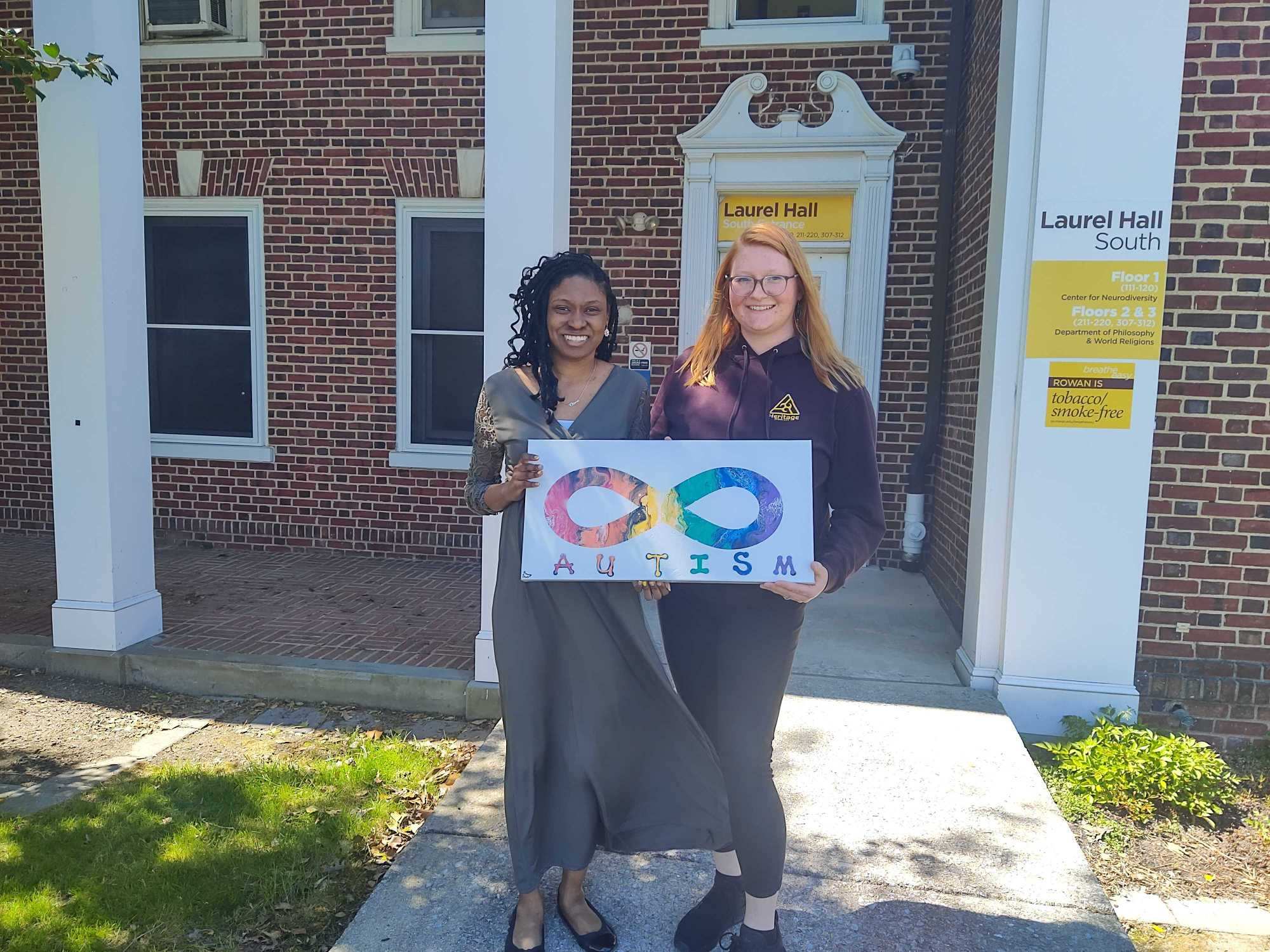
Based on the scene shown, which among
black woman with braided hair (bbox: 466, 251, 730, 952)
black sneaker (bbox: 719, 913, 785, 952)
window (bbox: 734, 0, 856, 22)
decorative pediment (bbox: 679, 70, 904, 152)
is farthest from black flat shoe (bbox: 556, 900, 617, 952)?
window (bbox: 734, 0, 856, 22)

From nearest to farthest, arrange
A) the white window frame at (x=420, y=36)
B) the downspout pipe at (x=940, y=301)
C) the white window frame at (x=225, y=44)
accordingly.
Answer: the downspout pipe at (x=940, y=301)
the white window frame at (x=420, y=36)
the white window frame at (x=225, y=44)

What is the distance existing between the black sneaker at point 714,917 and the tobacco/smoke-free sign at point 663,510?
3.34 ft

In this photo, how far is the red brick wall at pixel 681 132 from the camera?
6336 mm

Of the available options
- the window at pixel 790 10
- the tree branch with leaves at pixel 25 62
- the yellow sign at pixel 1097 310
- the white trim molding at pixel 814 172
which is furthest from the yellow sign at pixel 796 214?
the tree branch with leaves at pixel 25 62

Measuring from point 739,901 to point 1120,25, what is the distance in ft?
13.1

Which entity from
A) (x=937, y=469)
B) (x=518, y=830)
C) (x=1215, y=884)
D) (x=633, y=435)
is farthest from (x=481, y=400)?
(x=937, y=469)

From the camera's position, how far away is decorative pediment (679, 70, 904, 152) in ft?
20.6

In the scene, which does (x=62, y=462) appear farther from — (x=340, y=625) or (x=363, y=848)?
(x=363, y=848)

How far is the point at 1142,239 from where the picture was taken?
393 centimetres

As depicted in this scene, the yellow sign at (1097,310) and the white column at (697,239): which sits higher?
the white column at (697,239)

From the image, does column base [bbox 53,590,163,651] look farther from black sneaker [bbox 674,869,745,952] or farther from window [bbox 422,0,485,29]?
window [bbox 422,0,485,29]

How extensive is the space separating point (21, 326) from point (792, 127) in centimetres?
695

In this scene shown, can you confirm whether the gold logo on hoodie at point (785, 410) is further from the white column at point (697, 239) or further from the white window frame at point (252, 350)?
the white window frame at point (252, 350)

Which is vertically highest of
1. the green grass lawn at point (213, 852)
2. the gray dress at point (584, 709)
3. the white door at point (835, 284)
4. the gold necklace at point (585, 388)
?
the white door at point (835, 284)
